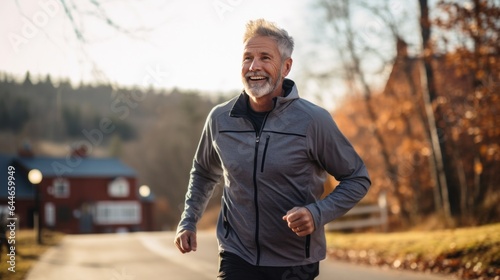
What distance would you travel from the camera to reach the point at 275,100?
13.9 feet

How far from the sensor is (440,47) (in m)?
16.8

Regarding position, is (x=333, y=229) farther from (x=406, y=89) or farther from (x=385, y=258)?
(x=385, y=258)

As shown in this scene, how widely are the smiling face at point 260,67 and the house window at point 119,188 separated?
67.1 metres

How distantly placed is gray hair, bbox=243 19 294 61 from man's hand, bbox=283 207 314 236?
93 centimetres

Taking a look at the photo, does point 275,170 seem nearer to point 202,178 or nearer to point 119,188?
point 202,178

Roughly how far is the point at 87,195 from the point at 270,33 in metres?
66.5

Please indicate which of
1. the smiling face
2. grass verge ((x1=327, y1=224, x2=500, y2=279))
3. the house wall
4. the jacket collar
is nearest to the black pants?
the jacket collar

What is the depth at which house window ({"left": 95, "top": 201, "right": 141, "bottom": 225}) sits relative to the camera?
226 feet

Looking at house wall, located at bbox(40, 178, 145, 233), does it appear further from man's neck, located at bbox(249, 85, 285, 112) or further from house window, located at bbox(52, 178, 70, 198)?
man's neck, located at bbox(249, 85, 285, 112)

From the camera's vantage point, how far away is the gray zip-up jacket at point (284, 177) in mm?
4105

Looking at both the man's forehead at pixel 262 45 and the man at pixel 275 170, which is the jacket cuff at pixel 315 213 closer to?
the man at pixel 275 170

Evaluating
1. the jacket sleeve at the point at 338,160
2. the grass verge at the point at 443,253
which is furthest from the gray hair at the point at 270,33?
the grass verge at the point at 443,253

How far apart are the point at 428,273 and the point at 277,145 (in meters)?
7.85

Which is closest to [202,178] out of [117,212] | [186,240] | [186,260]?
[186,240]
